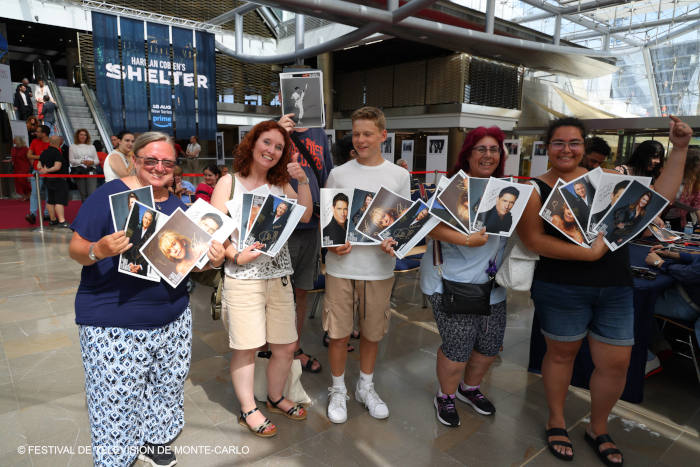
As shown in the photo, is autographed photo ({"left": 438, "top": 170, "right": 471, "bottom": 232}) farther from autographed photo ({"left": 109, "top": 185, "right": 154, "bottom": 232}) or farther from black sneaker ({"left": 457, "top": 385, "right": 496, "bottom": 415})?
autographed photo ({"left": 109, "top": 185, "right": 154, "bottom": 232})

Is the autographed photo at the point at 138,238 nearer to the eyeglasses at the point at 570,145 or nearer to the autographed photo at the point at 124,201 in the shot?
the autographed photo at the point at 124,201

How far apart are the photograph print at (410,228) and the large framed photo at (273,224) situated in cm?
51

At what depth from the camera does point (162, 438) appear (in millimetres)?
2148

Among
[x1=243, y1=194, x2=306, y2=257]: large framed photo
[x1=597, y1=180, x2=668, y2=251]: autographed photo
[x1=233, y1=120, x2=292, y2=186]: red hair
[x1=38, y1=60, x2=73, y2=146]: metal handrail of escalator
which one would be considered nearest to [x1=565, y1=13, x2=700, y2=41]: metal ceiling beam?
[x1=597, y1=180, x2=668, y2=251]: autographed photo

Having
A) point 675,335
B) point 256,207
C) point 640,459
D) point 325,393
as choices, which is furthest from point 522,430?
point 256,207

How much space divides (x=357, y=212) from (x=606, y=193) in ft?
4.05

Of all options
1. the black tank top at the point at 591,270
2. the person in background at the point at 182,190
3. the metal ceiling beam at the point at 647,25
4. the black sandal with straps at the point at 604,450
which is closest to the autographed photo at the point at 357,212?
the black tank top at the point at 591,270

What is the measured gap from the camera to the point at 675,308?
8.99 feet

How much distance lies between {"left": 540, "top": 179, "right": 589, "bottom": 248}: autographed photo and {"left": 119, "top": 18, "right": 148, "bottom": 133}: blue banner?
41.1 ft

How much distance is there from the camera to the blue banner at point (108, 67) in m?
10.8

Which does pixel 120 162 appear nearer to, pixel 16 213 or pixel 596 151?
pixel 596 151

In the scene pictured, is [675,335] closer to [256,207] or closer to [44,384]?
[256,207]

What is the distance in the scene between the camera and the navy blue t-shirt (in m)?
1.63

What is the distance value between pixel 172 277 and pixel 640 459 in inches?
103
